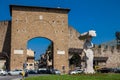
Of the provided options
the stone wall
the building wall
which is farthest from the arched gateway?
the building wall

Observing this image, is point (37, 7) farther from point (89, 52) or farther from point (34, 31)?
point (89, 52)

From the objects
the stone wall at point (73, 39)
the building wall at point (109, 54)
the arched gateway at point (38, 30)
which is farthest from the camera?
the building wall at point (109, 54)

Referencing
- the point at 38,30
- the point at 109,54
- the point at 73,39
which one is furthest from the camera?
the point at 109,54

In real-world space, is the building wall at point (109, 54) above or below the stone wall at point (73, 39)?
below

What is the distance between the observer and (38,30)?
47.0 meters

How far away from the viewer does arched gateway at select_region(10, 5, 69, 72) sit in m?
46.2

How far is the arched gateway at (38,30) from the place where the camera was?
1820 inches

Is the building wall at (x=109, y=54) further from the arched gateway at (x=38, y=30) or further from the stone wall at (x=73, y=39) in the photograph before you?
the arched gateway at (x=38, y=30)

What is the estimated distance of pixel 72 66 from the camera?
2159 inches

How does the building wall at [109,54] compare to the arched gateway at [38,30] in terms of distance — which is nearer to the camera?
the arched gateway at [38,30]

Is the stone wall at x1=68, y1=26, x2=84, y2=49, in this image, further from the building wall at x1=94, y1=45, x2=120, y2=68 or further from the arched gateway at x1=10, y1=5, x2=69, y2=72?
the building wall at x1=94, y1=45, x2=120, y2=68

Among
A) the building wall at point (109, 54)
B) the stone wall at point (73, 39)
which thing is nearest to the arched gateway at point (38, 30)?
the stone wall at point (73, 39)

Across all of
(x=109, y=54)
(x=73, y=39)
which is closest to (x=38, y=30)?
(x=73, y=39)

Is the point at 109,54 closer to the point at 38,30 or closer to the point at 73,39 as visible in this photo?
the point at 73,39
